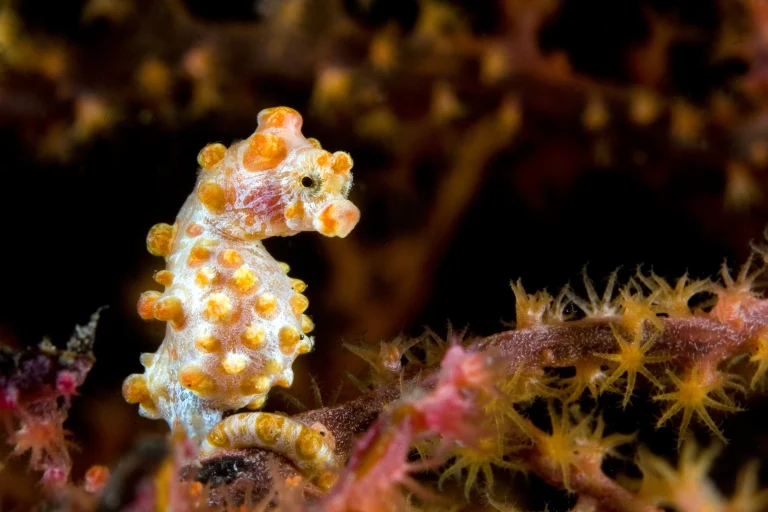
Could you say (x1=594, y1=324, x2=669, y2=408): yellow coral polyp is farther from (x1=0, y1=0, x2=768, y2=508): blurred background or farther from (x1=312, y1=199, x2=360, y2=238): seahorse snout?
(x1=312, y1=199, x2=360, y2=238): seahorse snout

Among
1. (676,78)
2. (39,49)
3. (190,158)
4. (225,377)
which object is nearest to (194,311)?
(225,377)

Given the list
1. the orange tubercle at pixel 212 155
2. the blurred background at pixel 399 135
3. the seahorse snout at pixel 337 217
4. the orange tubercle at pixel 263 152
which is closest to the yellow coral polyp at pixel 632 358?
the blurred background at pixel 399 135

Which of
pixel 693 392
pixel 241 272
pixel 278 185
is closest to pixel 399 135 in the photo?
pixel 278 185

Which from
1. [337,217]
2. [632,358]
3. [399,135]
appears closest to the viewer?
[337,217]

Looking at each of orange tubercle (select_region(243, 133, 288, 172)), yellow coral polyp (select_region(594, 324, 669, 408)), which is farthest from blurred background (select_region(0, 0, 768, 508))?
orange tubercle (select_region(243, 133, 288, 172))

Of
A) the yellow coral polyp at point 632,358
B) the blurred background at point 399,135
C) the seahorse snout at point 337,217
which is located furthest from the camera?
the blurred background at point 399,135

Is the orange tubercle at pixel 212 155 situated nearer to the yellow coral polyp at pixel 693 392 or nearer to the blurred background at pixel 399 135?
the blurred background at pixel 399 135

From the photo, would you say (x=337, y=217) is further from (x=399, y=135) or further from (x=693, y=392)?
(x=693, y=392)
